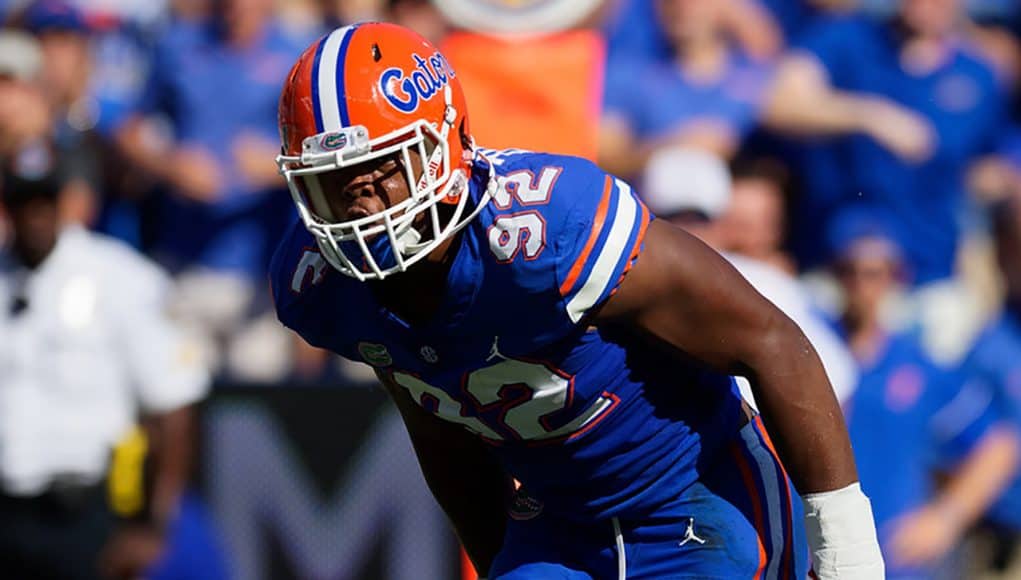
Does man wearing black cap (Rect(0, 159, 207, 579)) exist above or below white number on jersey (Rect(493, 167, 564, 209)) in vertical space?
below

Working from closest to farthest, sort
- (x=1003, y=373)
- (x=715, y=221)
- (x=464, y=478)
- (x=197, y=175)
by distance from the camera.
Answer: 1. (x=464, y=478)
2. (x=715, y=221)
3. (x=1003, y=373)
4. (x=197, y=175)

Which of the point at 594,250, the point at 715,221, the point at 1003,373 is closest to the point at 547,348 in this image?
the point at 594,250

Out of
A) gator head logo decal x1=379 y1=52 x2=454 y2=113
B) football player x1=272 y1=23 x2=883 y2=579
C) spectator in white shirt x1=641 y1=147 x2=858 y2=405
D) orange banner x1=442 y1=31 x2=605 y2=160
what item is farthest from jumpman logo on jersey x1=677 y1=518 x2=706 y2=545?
orange banner x1=442 y1=31 x2=605 y2=160

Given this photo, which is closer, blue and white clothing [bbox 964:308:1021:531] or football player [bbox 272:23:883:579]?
football player [bbox 272:23:883:579]

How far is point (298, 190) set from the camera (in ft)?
9.48

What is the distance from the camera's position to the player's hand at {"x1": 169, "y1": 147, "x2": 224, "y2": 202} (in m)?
6.33

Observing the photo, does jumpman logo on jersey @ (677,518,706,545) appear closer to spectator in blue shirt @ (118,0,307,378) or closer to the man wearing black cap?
the man wearing black cap

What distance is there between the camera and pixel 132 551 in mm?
5746

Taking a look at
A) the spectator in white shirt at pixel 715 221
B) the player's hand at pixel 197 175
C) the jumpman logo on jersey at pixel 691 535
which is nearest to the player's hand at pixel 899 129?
the spectator in white shirt at pixel 715 221

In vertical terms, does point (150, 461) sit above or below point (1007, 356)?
below

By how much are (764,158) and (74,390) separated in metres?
2.79

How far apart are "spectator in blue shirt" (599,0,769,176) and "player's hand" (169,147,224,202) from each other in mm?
1533

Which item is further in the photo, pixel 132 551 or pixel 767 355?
pixel 132 551

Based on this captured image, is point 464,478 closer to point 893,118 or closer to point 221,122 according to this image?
point 221,122
